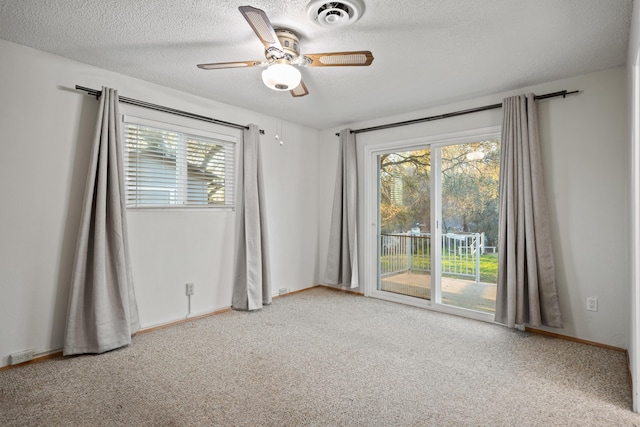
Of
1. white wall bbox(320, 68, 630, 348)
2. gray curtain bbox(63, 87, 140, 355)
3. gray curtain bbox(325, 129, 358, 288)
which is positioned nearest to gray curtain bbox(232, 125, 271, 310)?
gray curtain bbox(325, 129, 358, 288)

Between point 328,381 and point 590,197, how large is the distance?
273 cm

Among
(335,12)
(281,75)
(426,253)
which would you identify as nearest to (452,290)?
(426,253)

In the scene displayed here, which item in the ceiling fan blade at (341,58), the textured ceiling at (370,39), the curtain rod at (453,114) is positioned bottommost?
the ceiling fan blade at (341,58)

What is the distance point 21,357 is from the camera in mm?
2480

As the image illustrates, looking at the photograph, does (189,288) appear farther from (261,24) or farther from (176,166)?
(261,24)

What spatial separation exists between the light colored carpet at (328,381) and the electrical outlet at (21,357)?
0.07m

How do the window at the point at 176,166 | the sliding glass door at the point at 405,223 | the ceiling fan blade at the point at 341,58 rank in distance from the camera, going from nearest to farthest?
the ceiling fan blade at the point at 341,58 < the window at the point at 176,166 < the sliding glass door at the point at 405,223

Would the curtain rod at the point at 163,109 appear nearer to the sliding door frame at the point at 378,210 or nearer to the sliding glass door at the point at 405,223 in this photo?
the sliding door frame at the point at 378,210

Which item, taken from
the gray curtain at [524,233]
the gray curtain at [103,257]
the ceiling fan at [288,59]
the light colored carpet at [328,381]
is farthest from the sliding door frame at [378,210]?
the gray curtain at [103,257]

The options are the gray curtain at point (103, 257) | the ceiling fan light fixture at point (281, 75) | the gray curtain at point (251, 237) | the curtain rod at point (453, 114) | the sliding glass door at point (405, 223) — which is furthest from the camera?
the sliding glass door at point (405, 223)

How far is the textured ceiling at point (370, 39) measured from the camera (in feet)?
6.63

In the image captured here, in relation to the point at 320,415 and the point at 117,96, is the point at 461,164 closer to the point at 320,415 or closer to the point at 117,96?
the point at 320,415

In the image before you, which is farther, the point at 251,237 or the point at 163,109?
the point at 251,237

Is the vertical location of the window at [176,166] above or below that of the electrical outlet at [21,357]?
above
